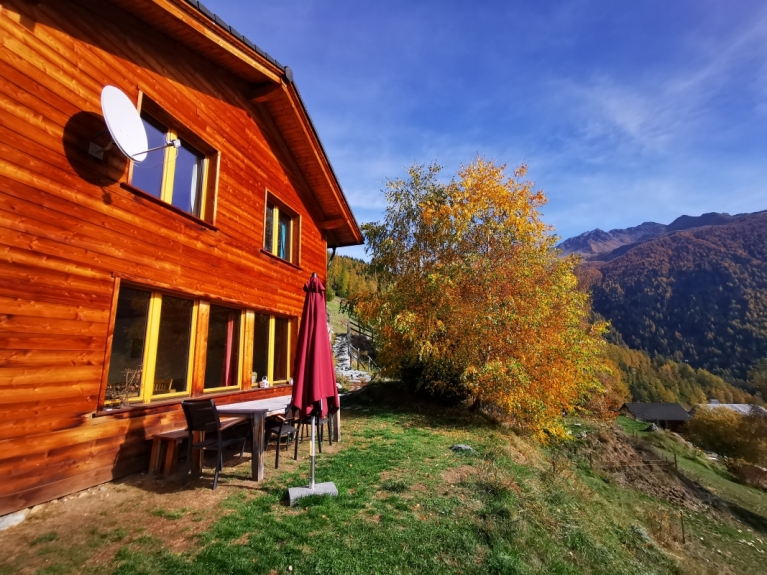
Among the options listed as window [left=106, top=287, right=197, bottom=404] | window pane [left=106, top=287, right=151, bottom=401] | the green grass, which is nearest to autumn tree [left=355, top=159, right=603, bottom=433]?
the green grass

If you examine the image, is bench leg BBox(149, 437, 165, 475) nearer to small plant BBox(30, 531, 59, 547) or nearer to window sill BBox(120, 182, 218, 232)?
small plant BBox(30, 531, 59, 547)

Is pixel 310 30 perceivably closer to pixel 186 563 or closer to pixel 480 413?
pixel 186 563

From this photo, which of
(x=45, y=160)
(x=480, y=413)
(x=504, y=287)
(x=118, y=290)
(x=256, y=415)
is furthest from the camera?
(x=480, y=413)

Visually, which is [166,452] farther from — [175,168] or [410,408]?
[410,408]

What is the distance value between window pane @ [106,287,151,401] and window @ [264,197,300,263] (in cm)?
381

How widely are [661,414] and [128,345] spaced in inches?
3203

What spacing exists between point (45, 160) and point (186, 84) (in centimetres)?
347

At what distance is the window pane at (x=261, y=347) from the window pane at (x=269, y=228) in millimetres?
1790

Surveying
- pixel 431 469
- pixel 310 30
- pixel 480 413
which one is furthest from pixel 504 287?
pixel 310 30

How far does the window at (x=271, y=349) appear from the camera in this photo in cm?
884

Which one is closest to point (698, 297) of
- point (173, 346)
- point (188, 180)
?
point (188, 180)

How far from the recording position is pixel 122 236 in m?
5.46

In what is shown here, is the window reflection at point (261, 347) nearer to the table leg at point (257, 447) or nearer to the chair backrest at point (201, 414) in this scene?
the table leg at point (257, 447)

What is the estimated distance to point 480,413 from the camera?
14820mm
